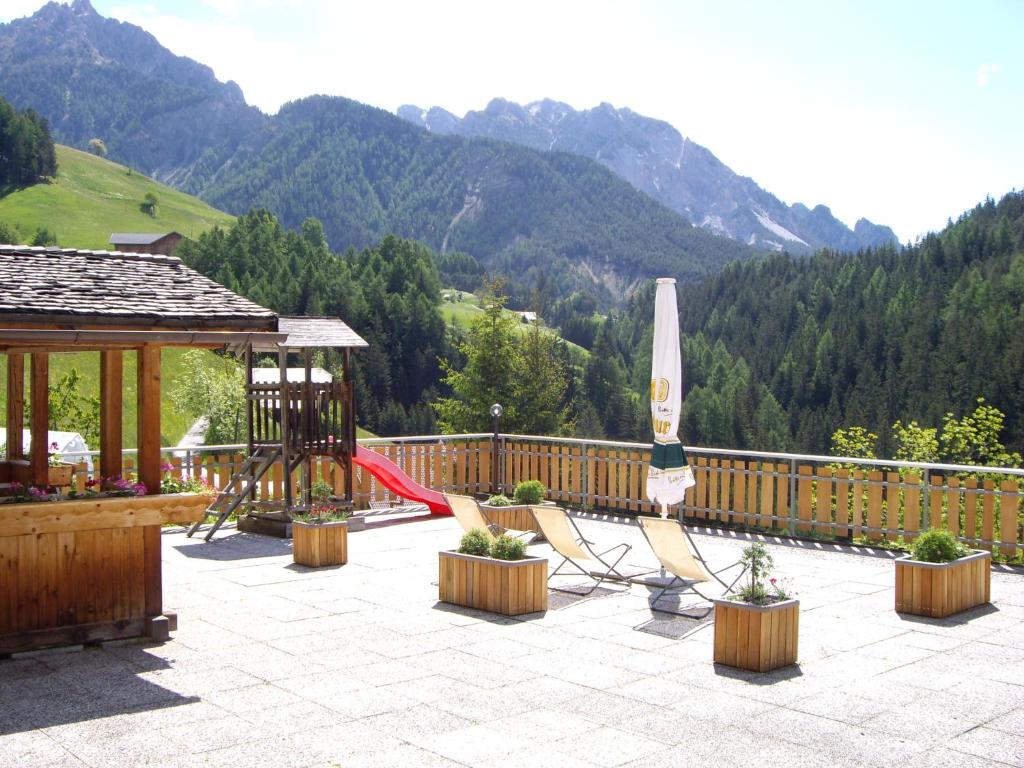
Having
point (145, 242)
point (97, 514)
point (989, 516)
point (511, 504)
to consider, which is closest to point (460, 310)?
point (145, 242)

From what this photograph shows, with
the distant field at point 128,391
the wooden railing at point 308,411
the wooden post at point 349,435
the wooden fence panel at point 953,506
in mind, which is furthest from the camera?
the distant field at point 128,391

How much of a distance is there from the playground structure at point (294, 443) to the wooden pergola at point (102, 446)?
431cm

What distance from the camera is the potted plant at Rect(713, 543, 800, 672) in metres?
6.45

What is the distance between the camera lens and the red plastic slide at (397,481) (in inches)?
542

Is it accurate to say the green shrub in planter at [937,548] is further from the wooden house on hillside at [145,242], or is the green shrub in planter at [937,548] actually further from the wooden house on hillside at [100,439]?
the wooden house on hillside at [145,242]

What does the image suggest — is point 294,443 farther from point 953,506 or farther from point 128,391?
point 128,391

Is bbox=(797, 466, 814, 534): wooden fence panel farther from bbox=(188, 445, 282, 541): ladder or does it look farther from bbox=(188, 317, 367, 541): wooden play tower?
bbox=(188, 445, 282, 541): ladder

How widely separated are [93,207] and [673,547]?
11775 cm

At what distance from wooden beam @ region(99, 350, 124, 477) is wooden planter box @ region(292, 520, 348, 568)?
264 cm

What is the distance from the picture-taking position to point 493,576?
319 inches

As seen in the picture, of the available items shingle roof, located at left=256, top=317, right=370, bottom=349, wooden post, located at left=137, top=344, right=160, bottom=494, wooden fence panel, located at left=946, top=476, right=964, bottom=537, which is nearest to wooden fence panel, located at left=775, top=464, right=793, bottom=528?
wooden fence panel, located at left=946, top=476, right=964, bottom=537

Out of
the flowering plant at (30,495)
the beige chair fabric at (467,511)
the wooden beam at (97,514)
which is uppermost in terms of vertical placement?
the flowering plant at (30,495)

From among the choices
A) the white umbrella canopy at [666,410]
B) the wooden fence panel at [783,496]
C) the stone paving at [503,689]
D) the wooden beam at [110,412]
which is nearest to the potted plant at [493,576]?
the stone paving at [503,689]

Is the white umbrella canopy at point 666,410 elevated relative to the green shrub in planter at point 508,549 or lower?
elevated
